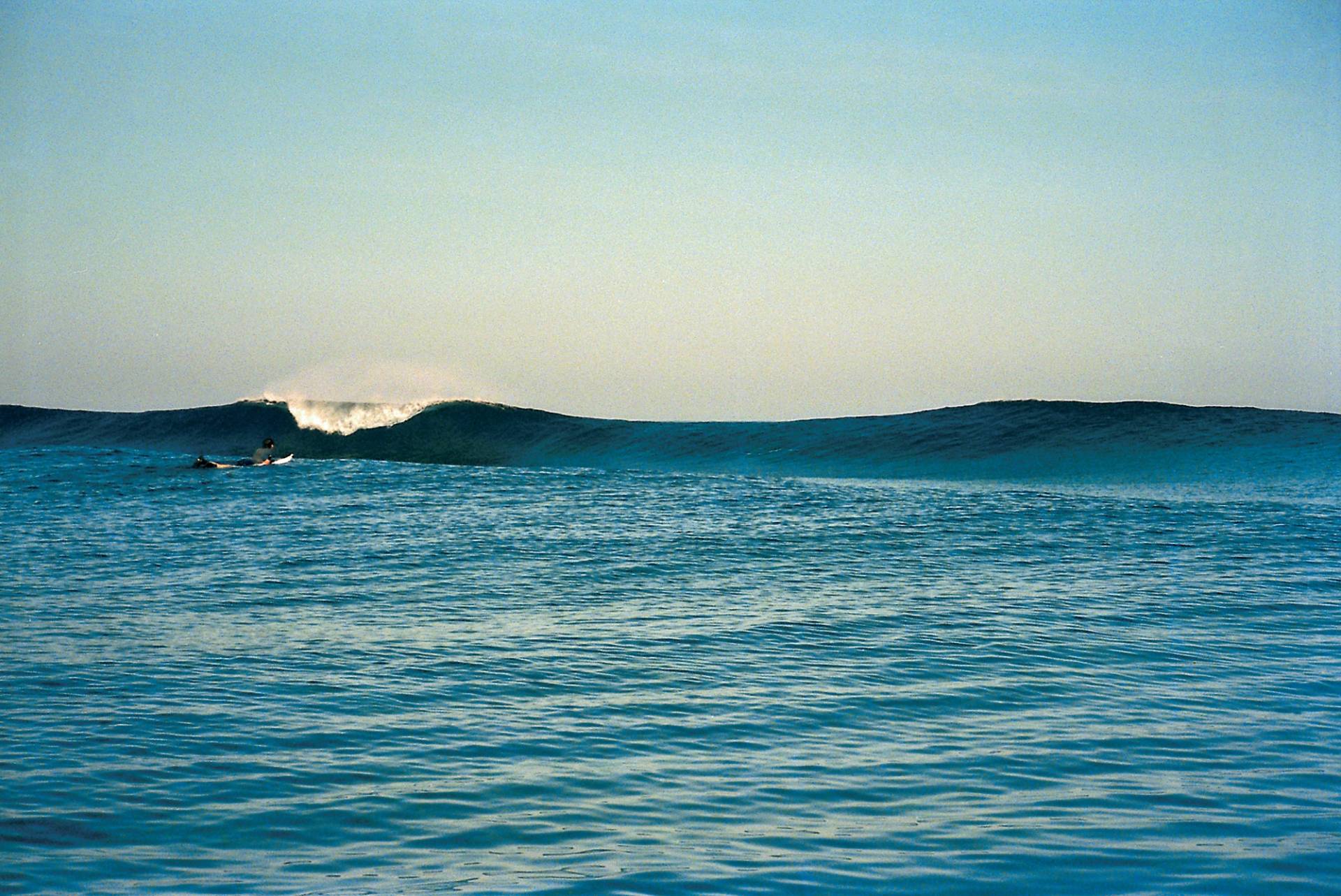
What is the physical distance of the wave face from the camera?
34344 mm

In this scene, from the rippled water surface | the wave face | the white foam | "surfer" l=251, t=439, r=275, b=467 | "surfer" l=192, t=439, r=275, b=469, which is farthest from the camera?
the white foam

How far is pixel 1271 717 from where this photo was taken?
293 inches

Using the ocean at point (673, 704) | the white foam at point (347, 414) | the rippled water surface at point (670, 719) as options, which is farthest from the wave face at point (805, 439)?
the rippled water surface at point (670, 719)

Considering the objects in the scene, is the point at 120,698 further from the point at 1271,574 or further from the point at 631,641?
the point at 1271,574

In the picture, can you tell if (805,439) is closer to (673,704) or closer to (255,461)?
(255,461)

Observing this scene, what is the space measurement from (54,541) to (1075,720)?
16.4 m

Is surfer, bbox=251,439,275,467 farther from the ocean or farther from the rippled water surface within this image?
the rippled water surface

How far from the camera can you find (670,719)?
7.32 m

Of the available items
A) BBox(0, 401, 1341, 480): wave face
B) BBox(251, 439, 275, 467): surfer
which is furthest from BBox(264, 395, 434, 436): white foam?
BBox(251, 439, 275, 467): surfer

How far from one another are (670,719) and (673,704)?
0.40 m

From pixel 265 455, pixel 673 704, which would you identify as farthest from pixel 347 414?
pixel 673 704

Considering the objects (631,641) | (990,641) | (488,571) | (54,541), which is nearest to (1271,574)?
(990,641)

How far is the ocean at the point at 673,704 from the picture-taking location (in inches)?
194

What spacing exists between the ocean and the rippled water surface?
33 millimetres
